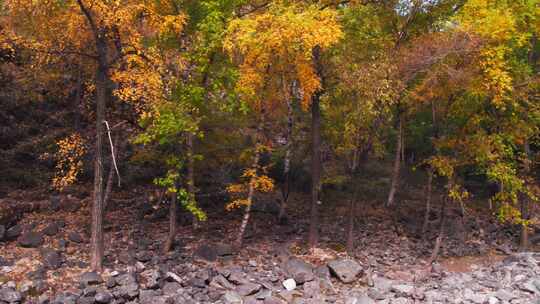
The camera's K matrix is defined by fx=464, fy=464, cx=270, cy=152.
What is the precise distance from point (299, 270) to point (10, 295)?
23.3 ft

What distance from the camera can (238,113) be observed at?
1516 centimetres

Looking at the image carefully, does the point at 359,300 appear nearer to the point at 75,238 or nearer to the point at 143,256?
the point at 143,256

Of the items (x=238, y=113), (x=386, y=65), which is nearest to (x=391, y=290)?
(x=386, y=65)

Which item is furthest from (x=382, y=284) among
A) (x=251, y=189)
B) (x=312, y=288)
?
(x=251, y=189)

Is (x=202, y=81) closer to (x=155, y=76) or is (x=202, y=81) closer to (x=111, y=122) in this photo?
(x=155, y=76)

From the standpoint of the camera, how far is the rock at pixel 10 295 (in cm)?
1030

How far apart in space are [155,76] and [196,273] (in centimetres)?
525

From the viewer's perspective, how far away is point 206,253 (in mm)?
13641

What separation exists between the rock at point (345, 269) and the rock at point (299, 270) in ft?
2.19

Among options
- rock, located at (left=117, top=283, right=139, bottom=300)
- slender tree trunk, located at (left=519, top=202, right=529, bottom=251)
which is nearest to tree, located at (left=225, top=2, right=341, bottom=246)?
rock, located at (left=117, top=283, right=139, bottom=300)

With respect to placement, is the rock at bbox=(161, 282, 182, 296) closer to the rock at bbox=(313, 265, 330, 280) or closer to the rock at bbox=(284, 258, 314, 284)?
the rock at bbox=(284, 258, 314, 284)

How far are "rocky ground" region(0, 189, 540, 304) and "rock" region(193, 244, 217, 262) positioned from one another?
0.10 feet

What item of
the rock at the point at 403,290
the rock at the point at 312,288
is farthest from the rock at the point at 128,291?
the rock at the point at 403,290

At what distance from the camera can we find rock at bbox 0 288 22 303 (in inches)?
405
